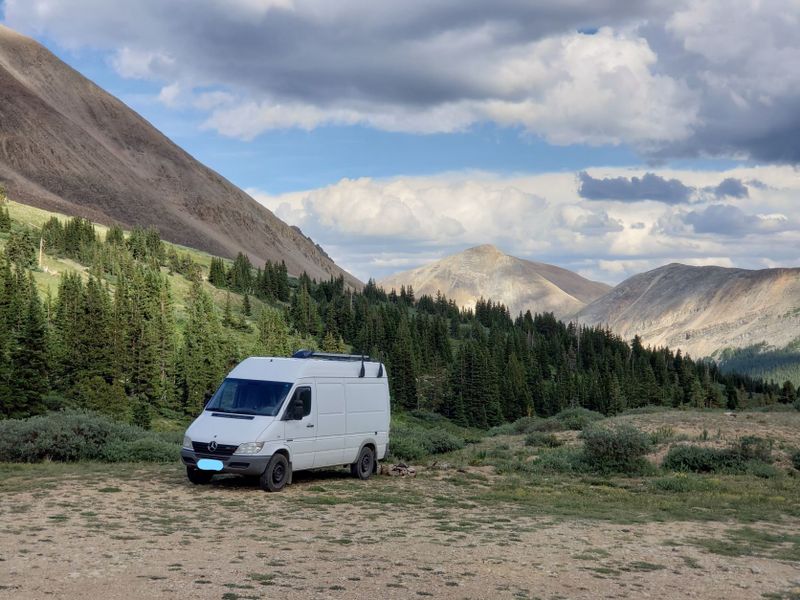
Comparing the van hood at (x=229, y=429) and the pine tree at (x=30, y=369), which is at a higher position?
the pine tree at (x=30, y=369)

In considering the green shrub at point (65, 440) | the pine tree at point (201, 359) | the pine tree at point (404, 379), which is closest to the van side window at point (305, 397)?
the green shrub at point (65, 440)

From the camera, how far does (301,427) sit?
18344 millimetres

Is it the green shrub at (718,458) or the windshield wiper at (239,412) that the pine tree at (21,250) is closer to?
the windshield wiper at (239,412)

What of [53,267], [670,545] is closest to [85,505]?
[670,545]

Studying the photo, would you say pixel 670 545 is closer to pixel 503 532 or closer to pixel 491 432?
pixel 503 532

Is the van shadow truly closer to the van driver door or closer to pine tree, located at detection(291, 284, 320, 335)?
the van driver door

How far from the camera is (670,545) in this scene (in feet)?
42.3

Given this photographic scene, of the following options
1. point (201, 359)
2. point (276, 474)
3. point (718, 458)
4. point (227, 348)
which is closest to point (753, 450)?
point (718, 458)

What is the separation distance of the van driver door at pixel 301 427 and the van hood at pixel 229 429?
62 centimetres

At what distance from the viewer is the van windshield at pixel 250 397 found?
18109 millimetres

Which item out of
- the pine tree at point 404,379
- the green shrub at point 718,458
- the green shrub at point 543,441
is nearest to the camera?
the green shrub at point 718,458

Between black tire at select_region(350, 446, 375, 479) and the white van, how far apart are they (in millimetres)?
28

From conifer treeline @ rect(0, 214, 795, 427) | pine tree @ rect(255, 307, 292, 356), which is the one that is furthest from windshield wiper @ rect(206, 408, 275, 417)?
pine tree @ rect(255, 307, 292, 356)

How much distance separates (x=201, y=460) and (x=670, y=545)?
1021cm
